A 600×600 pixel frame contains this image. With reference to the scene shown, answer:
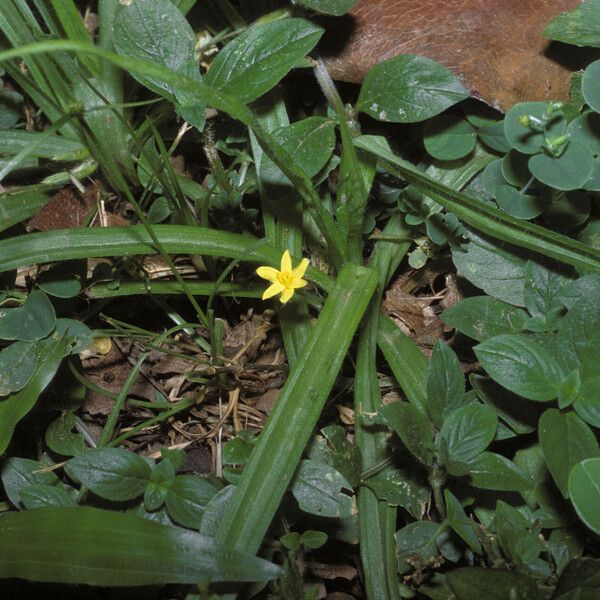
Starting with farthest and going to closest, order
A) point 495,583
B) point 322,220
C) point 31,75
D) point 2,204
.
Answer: point 31,75
point 2,204
point 322,220
point 495,583

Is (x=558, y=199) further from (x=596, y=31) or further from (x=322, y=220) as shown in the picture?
(x=322, y=220)

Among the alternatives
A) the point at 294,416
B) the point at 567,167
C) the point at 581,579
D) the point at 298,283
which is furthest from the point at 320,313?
the point at 581,579

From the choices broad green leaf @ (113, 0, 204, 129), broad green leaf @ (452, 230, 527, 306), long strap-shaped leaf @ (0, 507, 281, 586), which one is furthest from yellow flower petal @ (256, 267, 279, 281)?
long strap-shaped leaf @ (0, 507, 281, 586)

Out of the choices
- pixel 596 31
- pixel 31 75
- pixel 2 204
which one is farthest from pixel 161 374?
pixel 596 31

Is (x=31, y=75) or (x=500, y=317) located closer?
(x=500, y=317)

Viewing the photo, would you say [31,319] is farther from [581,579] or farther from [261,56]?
[581,579]

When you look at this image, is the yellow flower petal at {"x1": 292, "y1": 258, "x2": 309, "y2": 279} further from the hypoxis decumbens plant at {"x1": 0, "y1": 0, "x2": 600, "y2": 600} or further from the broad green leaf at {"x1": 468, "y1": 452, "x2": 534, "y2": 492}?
the broad green leaf at {"x1": 468, "y1": 452, "x2": 534, "y2": 492}

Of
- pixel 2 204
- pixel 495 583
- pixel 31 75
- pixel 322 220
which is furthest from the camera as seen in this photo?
pixel 31 75
